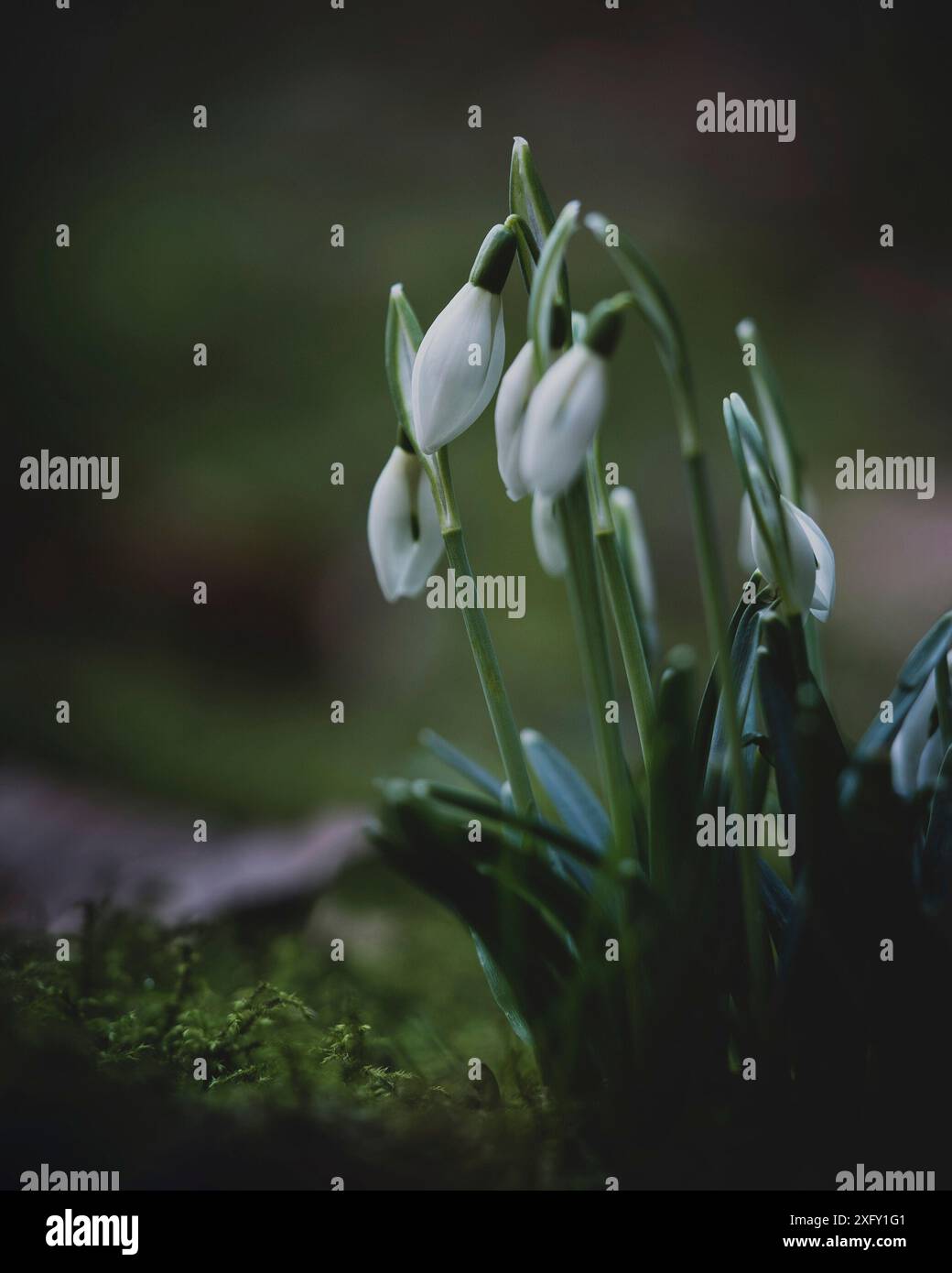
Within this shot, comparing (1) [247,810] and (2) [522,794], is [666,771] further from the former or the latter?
(1) [247,810]

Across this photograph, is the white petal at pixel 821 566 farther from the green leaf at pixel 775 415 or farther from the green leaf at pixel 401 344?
the green leaf at pixel 401 344

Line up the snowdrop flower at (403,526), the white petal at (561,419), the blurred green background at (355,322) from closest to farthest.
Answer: the white petal at (561,419) < the snowdrop flower at (403,526) < the blurred green background at (355,322)

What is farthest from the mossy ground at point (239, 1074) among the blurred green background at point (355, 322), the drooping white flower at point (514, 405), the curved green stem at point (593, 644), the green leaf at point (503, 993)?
the blurred green background at point (355, 322)

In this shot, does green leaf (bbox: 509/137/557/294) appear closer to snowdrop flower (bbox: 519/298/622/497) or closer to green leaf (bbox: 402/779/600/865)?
snowdrop flower (bbox: 519/298/622/497)

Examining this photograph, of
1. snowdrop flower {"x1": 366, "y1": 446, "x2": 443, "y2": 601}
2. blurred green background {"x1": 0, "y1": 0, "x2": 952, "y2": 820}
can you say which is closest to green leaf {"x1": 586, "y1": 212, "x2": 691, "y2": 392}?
snowdrop flower {"x1": 366, "y1": 446, "x2": 443, "y2": 601}

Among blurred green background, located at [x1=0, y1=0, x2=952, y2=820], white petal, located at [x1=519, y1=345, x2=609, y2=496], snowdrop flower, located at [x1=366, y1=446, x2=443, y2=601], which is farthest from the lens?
blurred green background, located at [x1=0, y1=0, x2=952, y2=820]

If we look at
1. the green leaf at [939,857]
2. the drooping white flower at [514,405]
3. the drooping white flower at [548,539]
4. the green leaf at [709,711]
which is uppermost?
Result: the drooping white flower at [514,405]

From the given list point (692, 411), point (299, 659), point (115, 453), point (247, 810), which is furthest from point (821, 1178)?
point (115, 453)

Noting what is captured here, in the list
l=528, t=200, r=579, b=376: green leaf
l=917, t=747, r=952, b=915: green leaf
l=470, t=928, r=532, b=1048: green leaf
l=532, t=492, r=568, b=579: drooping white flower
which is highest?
l=528, t=200, r=579, b=376: green leaf
